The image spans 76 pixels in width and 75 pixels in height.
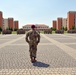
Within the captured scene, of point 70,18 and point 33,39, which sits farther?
point 70,18

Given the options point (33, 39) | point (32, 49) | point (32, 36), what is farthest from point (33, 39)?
point (32, 49)

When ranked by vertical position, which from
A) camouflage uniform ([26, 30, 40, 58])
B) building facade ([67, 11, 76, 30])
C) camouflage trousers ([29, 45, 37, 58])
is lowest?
camouflage trousers ([29, 45, 37, 58])

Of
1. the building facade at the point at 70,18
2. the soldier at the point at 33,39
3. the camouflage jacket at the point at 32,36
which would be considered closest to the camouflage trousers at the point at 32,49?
the soldier at the point at 33,39

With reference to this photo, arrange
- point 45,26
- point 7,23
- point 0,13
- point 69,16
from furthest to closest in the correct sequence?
point 45,26 → point 7,23 → point 69,16 → point 0,13

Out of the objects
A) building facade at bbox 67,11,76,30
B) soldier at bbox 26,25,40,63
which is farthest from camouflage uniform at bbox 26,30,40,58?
building facade at bbox 67,11,76,30

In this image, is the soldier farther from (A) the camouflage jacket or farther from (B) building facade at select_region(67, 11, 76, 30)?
(B) building facade at select_region(67, 11, 76, 30)

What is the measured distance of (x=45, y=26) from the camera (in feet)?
558

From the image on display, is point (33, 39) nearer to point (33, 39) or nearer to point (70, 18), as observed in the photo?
point (33, 39)

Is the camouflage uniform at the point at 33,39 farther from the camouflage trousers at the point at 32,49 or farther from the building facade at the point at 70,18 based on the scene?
the building facade at the point at 70,18

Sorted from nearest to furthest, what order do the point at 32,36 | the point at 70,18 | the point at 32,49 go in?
1. the point at 32,36
2. the point at 32,49
3. the point at 70,18

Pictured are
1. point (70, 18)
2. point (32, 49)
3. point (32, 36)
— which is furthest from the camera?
point (70, 18)

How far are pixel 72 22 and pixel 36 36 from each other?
120638 millimetres

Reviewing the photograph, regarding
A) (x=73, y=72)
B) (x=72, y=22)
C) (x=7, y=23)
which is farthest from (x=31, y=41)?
(x=7, y=23)

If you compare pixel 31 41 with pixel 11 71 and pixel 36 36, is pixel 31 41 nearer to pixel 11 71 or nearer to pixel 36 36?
pixel 36 36
